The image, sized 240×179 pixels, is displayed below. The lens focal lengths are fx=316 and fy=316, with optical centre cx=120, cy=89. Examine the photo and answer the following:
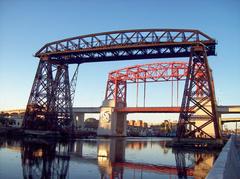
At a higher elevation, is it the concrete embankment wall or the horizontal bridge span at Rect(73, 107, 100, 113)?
the horizontal bridge span at Rect(73, 107, 100, 113)

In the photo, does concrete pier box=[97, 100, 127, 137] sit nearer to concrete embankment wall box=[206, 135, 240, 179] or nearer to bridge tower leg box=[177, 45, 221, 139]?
bridge tower leg box=[177, 45, 221, 139]

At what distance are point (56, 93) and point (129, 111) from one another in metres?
26.1

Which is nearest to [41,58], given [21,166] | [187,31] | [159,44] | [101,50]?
[101,50]

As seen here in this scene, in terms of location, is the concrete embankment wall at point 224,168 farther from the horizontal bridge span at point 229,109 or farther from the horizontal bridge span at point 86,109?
the horizontal bridge span at point 86,109

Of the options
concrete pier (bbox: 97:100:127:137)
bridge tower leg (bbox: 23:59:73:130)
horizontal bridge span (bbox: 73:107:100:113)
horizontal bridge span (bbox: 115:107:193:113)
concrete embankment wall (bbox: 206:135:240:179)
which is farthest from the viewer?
horizontal bridge span (bbox: 73:107:100:113)

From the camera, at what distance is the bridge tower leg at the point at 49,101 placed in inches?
1912

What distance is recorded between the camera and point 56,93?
49719 mm

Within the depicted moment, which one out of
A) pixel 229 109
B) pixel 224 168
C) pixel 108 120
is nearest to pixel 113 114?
pixel 108 120

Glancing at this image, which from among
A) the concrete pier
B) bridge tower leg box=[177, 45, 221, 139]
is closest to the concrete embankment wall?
bridge tower leg box=[177, 45, 221, 139]

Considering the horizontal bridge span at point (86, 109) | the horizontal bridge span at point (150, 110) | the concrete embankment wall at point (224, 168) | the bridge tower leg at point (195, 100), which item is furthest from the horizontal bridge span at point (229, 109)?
the concrete embankment wall at point (224, 168)

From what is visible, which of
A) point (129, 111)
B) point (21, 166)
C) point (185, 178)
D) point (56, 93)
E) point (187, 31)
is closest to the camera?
point (185, 178)

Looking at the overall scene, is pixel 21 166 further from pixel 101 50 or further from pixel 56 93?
pixel 56 93

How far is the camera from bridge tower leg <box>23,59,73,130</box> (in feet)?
159

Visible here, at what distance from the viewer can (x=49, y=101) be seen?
4822cm
